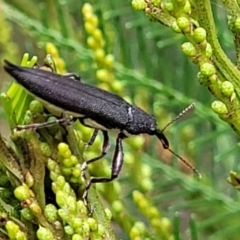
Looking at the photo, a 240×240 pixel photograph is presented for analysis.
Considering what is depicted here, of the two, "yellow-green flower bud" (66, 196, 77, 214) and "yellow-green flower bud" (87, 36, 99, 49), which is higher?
"yellow-green flower bud" (87, 36, 99, 49)

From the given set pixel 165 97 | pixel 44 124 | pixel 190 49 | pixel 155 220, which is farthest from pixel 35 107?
pixel 165 97

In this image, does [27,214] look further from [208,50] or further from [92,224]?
[208,50]

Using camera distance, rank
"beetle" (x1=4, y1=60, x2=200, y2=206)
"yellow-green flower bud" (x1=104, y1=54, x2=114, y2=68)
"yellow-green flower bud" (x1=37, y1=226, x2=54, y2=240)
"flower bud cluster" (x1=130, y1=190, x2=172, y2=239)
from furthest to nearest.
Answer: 1. "yellow-green flower bud" (x1=104, y1=54, x2=114, y2=68)
2. "flower bud cluster" (x1=130, y1=190, x2=172, y2=239)
3. "beetle" (x1=4, y1=60, x2=200, y2=206)
4. "yellow-green flower bud" (x1=37, y1=226, x2=54, y2=240)

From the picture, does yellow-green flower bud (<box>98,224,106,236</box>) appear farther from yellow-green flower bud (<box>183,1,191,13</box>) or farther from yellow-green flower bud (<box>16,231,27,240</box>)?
yellow-green flower bud (<box>183,1,191,13</box>)

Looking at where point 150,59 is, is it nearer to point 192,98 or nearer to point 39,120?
point 192,98

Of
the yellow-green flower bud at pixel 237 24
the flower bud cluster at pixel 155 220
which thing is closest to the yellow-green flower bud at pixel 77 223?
the yellow-green flower bud at pixel 237 24

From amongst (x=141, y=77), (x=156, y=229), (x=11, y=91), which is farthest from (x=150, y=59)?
(x=11, y=91)

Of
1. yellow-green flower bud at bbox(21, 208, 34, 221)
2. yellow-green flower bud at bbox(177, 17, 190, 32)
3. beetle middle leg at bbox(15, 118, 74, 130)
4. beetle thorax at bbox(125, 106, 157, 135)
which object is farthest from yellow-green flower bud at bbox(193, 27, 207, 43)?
beetle thorax at bbox(125, 106, 157, 135)
